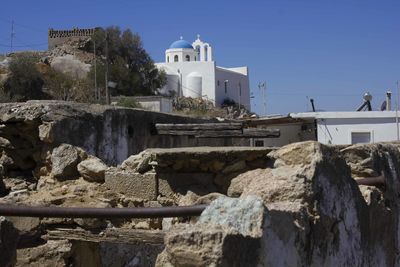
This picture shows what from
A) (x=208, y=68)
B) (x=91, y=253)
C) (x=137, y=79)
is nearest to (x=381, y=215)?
(x=91, y=253)

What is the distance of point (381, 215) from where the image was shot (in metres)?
4.33

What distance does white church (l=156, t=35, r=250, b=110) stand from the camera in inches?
1863

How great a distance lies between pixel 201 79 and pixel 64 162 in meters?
41.6

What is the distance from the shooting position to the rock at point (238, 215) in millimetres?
2322

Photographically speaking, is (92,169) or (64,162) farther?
(64,162)

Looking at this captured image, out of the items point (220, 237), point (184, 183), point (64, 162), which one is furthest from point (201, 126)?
point (220, 237)

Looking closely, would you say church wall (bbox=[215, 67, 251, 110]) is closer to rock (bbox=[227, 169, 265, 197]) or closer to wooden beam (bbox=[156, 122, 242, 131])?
wooden beam (bbox=[156, 122, 242, 131])

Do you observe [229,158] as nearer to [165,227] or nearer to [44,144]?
[165,227]

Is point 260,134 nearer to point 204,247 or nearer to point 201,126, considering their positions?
point 201,126

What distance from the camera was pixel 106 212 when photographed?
8.82 ft

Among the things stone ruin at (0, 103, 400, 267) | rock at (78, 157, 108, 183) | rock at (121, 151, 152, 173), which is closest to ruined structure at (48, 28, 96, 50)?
stone ruin at (0, 103, 400, 267)

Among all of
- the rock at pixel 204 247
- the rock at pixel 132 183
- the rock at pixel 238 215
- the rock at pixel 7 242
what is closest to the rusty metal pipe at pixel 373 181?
the rock at pixel 132 183

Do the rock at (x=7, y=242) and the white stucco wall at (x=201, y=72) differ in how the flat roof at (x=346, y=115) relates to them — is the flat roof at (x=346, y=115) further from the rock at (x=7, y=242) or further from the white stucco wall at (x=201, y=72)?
the white stucco wall at (x=201, y=72)

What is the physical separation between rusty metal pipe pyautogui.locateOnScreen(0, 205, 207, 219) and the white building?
22.6 meters
